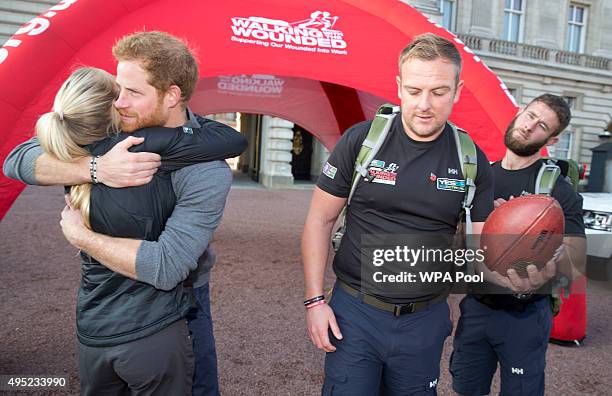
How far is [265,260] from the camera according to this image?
7.61 meters

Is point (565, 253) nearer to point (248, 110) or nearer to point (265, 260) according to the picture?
point (265, 260)

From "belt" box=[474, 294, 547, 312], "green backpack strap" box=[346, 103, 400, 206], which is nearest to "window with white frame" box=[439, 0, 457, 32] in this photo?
"belt" box=[474, 294, 547, 312]

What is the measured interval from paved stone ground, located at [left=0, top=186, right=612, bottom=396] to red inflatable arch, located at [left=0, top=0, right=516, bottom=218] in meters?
1.39

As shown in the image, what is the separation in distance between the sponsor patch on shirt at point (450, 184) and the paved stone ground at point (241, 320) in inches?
92.5

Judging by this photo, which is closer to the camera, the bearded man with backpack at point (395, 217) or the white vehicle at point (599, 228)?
the bearded man with backpack at point (395, 217)

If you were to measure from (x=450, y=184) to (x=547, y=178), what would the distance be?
3.84 feet

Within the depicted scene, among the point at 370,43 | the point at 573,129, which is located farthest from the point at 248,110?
the point at 573,129

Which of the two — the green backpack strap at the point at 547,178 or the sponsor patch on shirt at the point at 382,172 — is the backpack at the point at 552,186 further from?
the sponsor patch on shirt at the point at 382,172

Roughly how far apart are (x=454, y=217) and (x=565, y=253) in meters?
1.02

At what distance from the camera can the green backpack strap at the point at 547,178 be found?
2889 millimetres

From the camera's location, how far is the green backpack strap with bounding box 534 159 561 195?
2.89 metres

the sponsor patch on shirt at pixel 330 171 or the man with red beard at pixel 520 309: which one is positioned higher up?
the sponsor patch on shirt at pixel 330 171

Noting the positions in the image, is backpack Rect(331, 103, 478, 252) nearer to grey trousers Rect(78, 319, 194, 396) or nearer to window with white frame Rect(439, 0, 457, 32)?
grey trousers Rect(78, 319, 194, 396)

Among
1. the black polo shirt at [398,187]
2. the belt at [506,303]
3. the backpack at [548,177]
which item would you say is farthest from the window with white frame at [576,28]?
the black polo shirt at [398,187]
